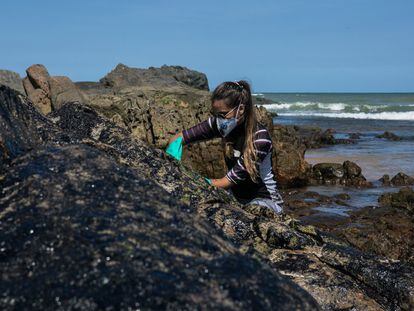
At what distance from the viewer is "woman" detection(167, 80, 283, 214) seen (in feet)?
16.4

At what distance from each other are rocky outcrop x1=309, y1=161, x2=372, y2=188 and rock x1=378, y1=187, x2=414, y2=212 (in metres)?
2.60

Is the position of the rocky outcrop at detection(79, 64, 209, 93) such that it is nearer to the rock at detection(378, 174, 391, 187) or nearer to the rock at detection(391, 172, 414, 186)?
the rock at detection(378, 174, 391, 187)

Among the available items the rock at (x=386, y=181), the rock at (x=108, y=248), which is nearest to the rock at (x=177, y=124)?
the rock at (x=386, y=181)

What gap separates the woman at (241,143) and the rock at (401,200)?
21.9 feet

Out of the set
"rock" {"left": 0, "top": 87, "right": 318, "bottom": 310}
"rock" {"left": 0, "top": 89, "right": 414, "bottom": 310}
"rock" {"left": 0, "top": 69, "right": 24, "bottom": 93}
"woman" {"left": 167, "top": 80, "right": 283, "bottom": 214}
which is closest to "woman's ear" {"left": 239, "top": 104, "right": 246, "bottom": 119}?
"woman" {"left": 167, "top": 80, "right": 283, "bottom": 214}

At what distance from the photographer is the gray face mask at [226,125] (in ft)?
16.9

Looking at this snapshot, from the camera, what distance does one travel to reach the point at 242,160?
5.03m

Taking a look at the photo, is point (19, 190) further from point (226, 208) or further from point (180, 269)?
point (226, 208)

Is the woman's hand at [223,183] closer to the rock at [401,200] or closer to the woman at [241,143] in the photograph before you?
the woman at [241,143]

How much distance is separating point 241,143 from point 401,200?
732 centimetres

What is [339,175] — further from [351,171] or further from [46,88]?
[46,88]

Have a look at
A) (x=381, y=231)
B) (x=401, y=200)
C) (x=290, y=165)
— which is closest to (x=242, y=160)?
(x=381, y=231)

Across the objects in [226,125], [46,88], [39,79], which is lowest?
[226,125]

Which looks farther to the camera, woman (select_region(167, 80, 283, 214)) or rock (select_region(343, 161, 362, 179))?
rock (select_region(343, 161, 362, 179))
